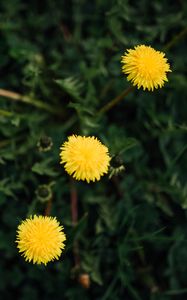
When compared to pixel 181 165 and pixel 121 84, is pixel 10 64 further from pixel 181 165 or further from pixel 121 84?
pixel 181 165

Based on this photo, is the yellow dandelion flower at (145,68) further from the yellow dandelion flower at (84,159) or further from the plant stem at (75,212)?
the plant stem at (75,212)

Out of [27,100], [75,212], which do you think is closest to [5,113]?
[27,100]

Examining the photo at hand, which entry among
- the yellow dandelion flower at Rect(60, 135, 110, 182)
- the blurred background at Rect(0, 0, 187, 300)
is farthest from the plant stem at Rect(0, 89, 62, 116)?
the yellow dandelion flower at Rect(60, 135, 110, 182)

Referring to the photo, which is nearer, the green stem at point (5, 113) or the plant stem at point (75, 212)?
the green stem at point (5, 113)

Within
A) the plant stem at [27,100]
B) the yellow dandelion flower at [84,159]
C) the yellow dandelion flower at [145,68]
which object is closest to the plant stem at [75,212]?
the plant stem at [27,100]

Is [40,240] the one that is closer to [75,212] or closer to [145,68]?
[75,212]

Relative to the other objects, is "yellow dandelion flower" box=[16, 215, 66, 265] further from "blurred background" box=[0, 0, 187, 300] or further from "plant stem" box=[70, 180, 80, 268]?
"plant stem" box=[70, 180, 80, 268]
